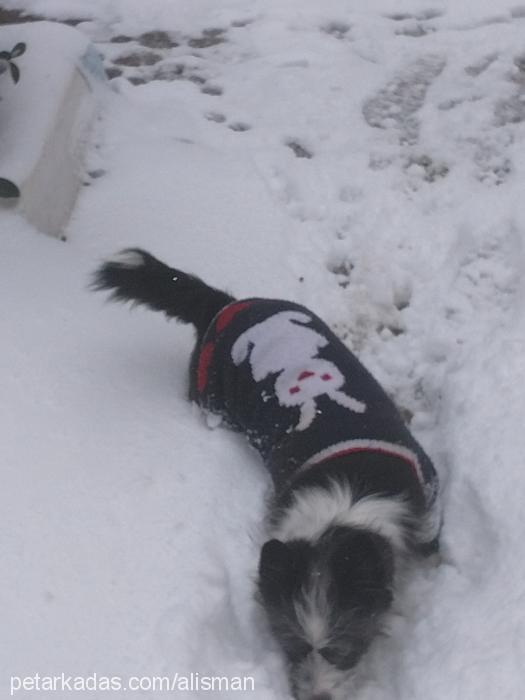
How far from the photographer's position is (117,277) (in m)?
3.07

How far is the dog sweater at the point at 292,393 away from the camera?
2678mm

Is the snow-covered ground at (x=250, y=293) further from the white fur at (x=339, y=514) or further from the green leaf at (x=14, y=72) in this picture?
the green leaf at (x=14, y=72)

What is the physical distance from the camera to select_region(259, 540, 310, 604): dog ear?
236cm

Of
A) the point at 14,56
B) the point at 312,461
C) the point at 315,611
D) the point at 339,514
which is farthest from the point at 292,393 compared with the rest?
the point at 14,56

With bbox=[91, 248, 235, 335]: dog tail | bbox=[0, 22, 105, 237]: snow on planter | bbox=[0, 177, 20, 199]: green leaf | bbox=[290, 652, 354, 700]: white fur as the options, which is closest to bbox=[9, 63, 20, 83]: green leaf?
bbox=[0, 22, 105, 237]: snow on planter

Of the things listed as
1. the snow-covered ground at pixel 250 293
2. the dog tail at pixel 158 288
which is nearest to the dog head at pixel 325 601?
the snow-covered ground at pixel 250 293

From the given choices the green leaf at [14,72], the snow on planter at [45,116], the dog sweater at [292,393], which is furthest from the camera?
the green leaf at [14,72]

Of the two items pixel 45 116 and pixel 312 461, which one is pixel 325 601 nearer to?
pixel 312 461

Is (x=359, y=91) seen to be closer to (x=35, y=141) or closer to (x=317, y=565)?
(x=35, y=141)

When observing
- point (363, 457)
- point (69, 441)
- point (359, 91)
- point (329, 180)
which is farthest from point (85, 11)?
point (363, 457)

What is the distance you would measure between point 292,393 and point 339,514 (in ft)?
1.49

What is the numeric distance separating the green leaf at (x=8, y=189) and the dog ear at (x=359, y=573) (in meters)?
1.84

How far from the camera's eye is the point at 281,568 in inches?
93.5

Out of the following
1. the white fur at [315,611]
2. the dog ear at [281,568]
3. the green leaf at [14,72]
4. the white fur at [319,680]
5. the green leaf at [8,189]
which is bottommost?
the white fur at [319,680]
